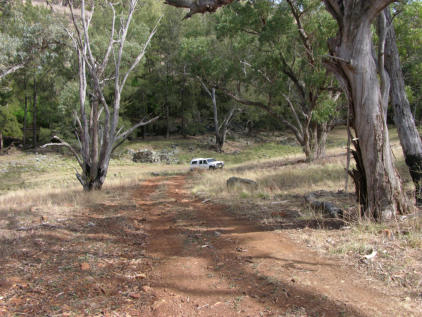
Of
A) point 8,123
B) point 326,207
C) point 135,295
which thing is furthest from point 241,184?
point 8,123

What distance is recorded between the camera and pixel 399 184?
5.66 metres

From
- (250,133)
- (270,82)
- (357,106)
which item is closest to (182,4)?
(357,106)

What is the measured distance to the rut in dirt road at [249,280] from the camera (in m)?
3.31

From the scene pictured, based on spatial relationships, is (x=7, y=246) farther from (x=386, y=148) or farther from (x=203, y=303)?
(x=386, y=148)

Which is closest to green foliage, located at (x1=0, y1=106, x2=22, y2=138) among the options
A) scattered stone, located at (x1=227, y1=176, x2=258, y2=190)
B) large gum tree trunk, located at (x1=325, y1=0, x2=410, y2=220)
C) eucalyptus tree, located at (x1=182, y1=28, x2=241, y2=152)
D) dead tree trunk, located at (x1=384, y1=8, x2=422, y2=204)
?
eucalyptus tree, located at (x1=182, y1=28, x2=241, y2=152)

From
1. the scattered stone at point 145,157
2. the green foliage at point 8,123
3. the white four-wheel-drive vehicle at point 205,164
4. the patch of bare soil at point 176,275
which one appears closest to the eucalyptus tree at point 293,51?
the white four-wheel-drive vehicle at point 205,164

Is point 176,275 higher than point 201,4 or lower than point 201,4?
lower

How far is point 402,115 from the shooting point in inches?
299

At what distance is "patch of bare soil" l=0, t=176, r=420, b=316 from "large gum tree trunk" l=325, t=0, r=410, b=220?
5.87ft

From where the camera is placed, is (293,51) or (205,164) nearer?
(293,51)

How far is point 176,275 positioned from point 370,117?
163 inches

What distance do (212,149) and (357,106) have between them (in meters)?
38.6

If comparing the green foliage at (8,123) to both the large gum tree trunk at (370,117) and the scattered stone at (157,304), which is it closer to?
the large gum tree trunk at (370,117)

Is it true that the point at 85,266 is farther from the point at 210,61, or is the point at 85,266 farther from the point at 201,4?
the point at 210,61
